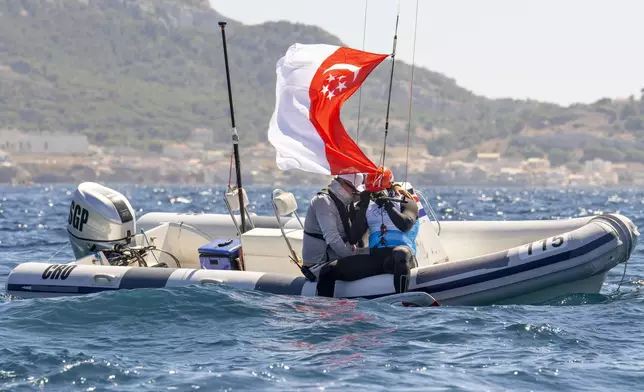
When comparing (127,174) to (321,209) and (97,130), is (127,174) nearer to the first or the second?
(97,130)

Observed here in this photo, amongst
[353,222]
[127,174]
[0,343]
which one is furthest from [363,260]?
[127,174]

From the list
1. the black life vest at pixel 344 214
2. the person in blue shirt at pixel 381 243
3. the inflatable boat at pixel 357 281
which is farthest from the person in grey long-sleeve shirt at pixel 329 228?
the inflatable boat at pixel 357 281

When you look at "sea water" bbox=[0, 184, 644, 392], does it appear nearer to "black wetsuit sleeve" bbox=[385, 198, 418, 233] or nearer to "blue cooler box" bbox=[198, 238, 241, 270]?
"black wetsuit sleeve" bbox=[385, 198, 418, 233]

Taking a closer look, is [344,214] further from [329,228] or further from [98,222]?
[98,222]

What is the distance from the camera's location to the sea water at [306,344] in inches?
250

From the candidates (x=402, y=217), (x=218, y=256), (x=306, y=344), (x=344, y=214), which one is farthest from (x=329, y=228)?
(x=306, y=344)

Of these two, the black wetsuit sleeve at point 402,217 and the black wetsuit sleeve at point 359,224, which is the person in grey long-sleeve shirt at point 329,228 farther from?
the black wetsuit sleeve at point 402,217

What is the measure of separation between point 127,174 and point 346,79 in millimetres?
152302

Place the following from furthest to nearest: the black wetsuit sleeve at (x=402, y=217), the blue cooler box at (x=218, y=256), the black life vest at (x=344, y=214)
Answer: the blue cooler box at (x=218, y=256), the black life vest at (x=344, y=214), the black wetsuit sleeve at (x=402, y=217)

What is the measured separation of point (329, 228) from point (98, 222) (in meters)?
2.78

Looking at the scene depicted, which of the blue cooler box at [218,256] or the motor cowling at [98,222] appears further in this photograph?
the motor cowling at [98,222]

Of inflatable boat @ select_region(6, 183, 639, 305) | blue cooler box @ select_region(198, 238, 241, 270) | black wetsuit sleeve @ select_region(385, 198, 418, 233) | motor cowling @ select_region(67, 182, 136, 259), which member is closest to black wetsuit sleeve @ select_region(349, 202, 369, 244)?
black wetsuit sleeve @ select_region(385, 198, 418, 233)

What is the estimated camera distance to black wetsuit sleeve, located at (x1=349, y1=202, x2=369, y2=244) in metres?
8.80

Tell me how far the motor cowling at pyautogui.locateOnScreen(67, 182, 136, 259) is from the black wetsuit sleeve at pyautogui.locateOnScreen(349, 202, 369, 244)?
8.98 feet
